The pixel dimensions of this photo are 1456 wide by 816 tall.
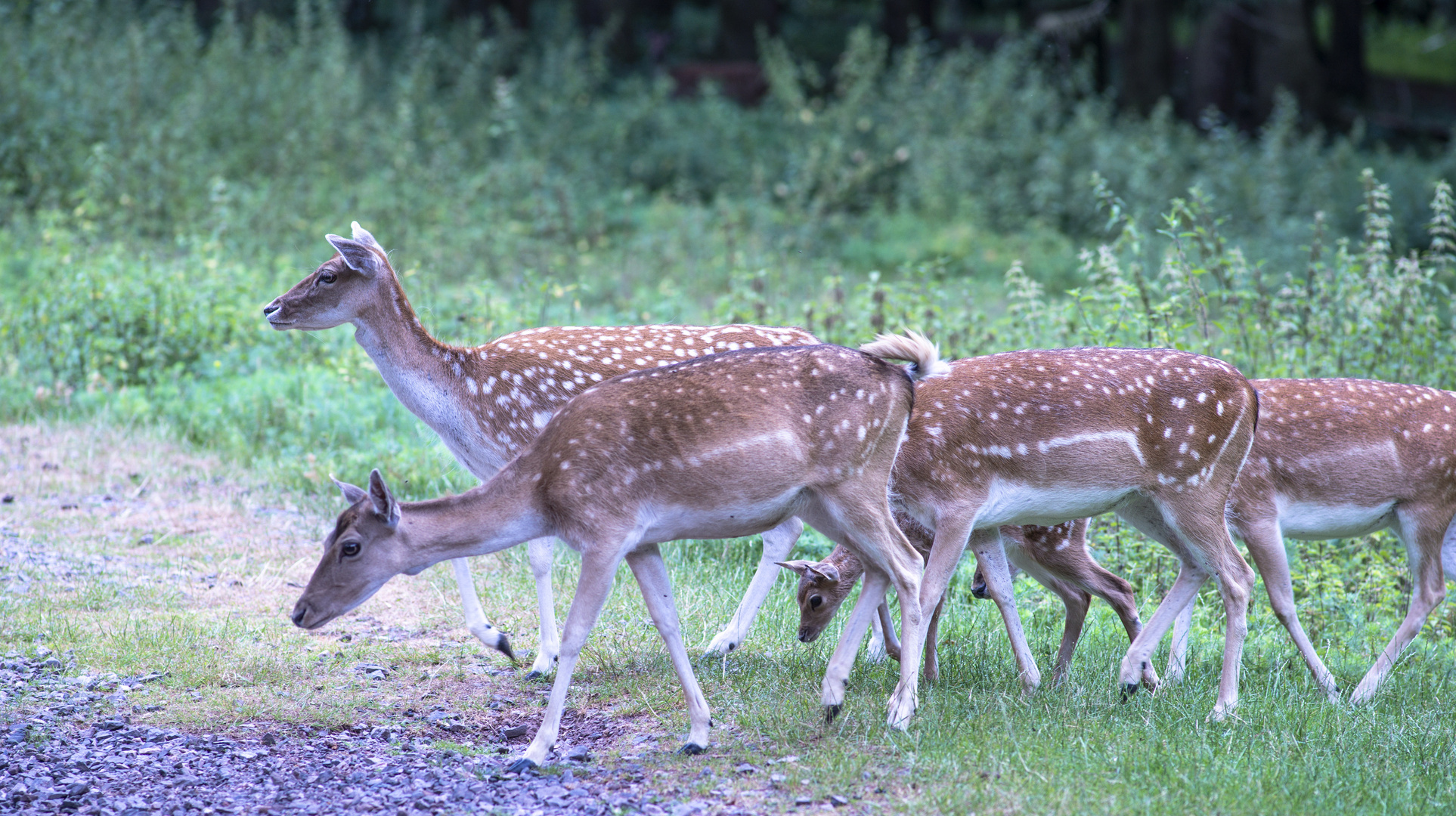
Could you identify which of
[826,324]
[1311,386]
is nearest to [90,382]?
[826,324]

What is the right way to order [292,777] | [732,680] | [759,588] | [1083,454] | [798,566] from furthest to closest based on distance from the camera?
[759,588], [798,566], [732,680], [1083,454], [292,777]

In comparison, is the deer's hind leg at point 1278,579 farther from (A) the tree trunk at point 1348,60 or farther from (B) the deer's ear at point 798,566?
(A) the tree trunk at point 1348,60

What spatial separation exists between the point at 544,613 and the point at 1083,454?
2488 mm

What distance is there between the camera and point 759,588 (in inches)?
272

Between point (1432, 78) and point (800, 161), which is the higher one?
point (800, 161)

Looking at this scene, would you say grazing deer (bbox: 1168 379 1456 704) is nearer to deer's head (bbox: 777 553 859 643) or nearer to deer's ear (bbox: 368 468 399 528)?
deer's head (bbox: 777 553 859 643)

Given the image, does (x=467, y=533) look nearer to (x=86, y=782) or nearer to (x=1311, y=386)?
(x=86, y=782)

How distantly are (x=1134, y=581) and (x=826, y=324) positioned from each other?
3.29 metres

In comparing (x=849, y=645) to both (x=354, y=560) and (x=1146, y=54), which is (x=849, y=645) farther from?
(x=1146, y=54)

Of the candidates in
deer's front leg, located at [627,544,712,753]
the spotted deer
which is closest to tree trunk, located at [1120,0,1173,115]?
the spotted deer

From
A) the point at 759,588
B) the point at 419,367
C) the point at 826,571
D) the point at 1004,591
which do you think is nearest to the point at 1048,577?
the point at 1004,591

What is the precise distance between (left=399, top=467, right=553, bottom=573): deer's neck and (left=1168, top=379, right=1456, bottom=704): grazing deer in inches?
124

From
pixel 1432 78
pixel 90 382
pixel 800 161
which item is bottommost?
pixel 1432 78

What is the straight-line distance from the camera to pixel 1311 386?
700 cm
